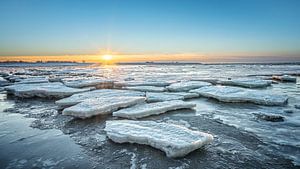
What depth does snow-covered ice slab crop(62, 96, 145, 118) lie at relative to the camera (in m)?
5.65

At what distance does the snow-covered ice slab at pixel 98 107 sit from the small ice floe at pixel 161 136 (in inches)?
44.0

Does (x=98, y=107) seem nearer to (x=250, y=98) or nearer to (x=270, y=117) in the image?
(x=270, y=117)

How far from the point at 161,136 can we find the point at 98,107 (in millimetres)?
2596

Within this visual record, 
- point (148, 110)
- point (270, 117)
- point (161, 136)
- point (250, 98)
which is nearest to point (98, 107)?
point (148, 110)

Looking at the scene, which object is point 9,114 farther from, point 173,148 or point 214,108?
point 214,108

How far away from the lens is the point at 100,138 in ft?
14.9

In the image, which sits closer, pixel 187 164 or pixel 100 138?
pixel 187 164

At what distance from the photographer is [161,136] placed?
3.93m

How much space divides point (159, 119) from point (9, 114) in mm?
4703

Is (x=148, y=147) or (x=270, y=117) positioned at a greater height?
(x=270, y=117)

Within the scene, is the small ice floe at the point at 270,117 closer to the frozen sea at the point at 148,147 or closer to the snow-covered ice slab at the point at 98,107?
the frozen sea at the point at 148,147

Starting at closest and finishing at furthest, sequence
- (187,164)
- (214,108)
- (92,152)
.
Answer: (187,164)
(92,152)
(214,108)

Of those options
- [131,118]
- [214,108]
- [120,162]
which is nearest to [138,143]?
[120,162]

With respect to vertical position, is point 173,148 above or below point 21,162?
above
